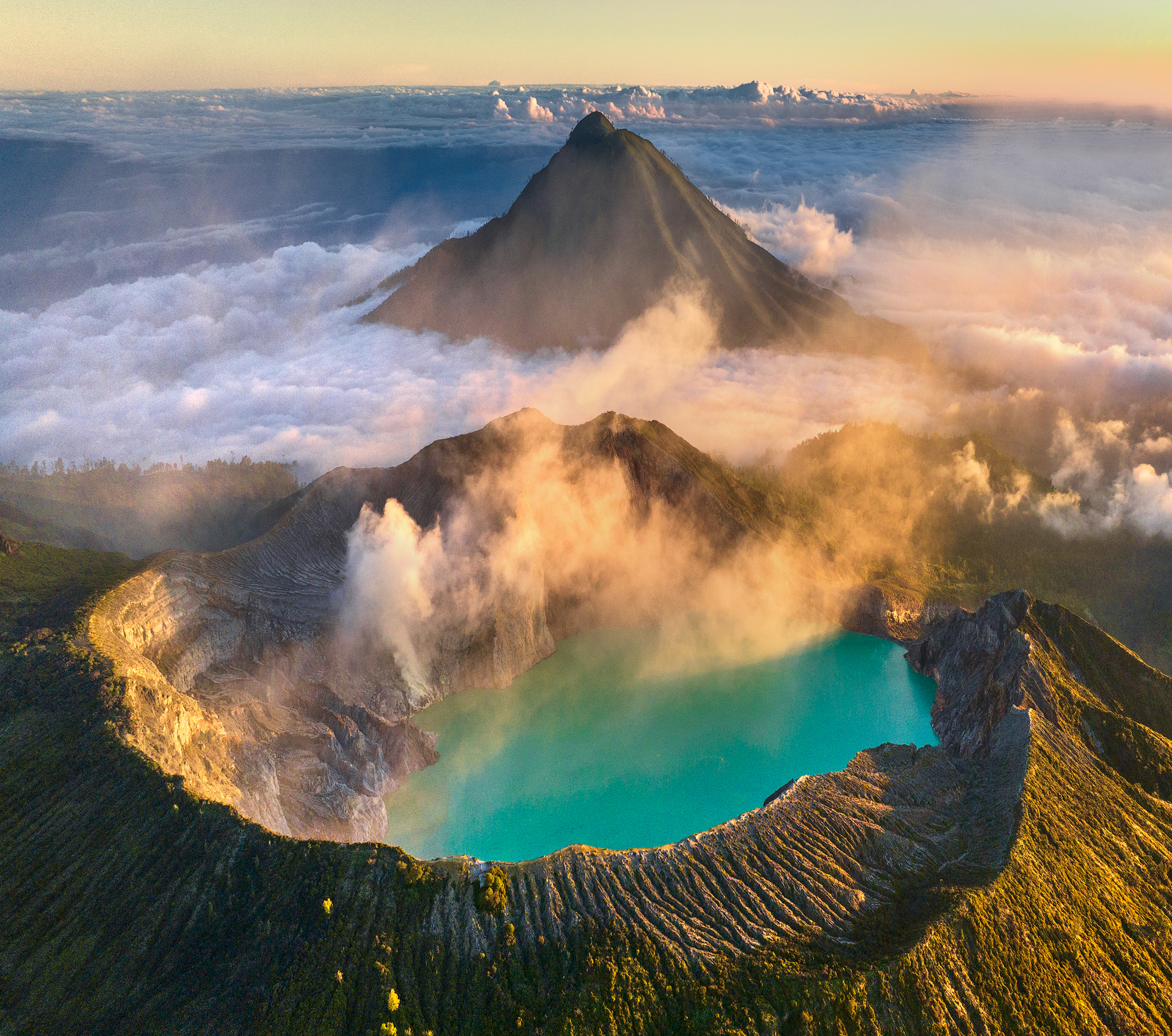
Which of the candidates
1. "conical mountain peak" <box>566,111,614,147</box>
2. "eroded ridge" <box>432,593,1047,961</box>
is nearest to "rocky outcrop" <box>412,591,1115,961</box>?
"eroded ridge" <box>432,593,1047,961</box>

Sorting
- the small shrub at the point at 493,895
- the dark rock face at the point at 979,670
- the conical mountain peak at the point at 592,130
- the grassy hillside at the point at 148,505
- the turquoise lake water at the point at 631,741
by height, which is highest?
the conical mountain peak at the point at 592,130

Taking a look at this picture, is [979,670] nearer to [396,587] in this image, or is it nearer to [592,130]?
[396,587]

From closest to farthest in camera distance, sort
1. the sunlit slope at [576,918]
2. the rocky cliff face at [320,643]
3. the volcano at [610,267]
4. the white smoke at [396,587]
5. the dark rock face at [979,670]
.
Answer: the sunlit slope at [576,918] → the rocky cliff face at [320,643] → the dark rock face at [979,670] → the white smoke at [396,587] → the volcano at [610,267]

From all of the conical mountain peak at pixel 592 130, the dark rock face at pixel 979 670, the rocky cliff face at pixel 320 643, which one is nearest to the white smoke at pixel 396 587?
the rocky cliff face at pixel 320 643

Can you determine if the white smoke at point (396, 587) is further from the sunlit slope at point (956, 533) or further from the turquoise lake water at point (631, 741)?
the sunlit slope at point (956, 533)

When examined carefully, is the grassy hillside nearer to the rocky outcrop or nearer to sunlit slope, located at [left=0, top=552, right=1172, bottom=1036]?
sunlit slope, located at [left=0, top=552, right=1172, bottom=1036]

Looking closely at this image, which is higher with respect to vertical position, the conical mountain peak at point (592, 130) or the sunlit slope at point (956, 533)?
the conical mountain peak at point (592, 130)

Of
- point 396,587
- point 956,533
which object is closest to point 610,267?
point 956,533
